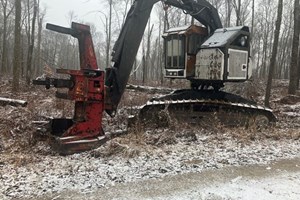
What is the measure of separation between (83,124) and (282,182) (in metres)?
3.82

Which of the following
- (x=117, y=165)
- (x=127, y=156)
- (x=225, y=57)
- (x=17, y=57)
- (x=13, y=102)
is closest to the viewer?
(x=117, y=165)

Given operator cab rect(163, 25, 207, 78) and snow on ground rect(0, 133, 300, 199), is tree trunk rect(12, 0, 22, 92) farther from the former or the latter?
snow on ground rect(0, 133, 300, 199)

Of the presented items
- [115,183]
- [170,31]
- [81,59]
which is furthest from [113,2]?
[115,183]

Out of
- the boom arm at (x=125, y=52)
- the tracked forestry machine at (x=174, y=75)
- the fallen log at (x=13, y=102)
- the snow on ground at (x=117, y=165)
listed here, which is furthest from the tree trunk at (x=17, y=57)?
the snow on ground at (x=117, y=165)

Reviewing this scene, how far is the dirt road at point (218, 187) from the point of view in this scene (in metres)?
4.25

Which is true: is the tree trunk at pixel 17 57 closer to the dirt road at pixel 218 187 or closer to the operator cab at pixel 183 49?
the operator cab at pixel 183 49

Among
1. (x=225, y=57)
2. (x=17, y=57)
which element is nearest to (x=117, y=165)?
(x=225, y=57)

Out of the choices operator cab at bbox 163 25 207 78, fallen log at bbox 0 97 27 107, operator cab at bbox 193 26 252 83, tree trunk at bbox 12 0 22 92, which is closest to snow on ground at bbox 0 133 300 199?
operator cab at bbox 193 26 252 83

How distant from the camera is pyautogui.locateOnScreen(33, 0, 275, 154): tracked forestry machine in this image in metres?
6.28

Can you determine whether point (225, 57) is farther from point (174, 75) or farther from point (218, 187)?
point (218, 187)

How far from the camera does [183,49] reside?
9.45m

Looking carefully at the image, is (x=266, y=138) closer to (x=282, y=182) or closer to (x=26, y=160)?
(x=282, y=182)

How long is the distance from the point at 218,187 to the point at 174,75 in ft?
17.3

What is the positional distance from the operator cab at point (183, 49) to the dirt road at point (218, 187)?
4497 millimetres
